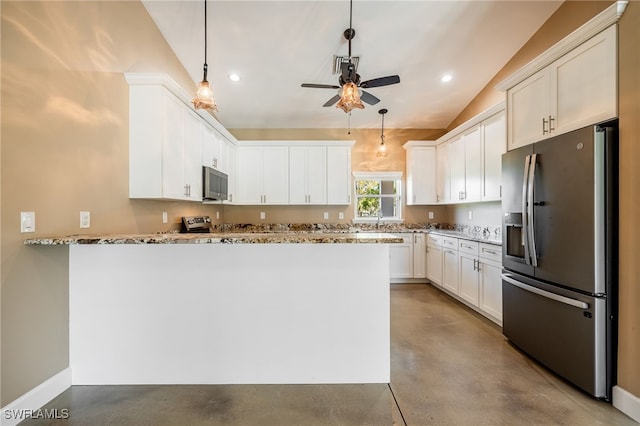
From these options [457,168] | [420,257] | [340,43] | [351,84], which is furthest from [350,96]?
[420,257]

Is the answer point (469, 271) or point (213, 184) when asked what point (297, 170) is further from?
point (469, 271)

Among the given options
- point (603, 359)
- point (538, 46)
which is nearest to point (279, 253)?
A: point (603, 359)

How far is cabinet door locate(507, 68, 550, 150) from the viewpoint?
7.60 feet

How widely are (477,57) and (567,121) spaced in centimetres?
210

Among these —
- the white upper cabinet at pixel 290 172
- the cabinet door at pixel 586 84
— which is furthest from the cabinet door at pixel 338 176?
the cabinet door at pixel 586 84

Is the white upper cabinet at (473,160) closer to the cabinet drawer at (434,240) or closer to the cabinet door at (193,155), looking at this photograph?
the cabinet drawer at (434,240)

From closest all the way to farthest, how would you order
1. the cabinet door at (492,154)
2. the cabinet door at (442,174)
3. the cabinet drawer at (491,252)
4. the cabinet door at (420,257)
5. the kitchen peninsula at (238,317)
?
the kitchen peninsula at (238,317) → the cabinet drawer at (491,252) → the cabinet door at (492,154) → the cabinet door at (442,174) → the cabinet door at (420,257)

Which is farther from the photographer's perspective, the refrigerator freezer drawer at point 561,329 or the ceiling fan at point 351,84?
the ceiling fan at point 351,84

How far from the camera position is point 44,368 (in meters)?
1.84

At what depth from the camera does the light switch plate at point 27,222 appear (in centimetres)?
168

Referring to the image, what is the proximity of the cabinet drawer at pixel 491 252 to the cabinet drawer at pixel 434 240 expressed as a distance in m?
1.08

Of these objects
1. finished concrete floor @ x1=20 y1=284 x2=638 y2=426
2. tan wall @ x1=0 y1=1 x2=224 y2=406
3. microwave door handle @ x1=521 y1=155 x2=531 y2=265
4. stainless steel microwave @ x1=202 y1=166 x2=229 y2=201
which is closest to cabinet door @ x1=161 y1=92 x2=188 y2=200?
tan wall @ x1=0 y1=1 x2=224 y2=406

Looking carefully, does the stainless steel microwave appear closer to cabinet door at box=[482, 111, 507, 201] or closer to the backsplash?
the backsplash

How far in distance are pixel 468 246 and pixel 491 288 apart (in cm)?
63
